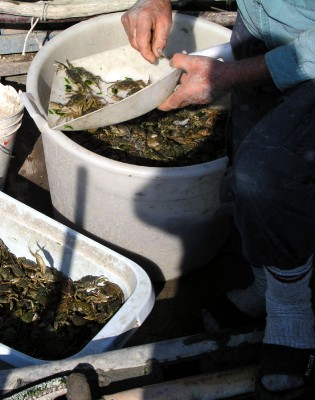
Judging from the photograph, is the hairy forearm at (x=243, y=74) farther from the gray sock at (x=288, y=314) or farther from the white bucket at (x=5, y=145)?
the white bucket at (x=5, y=145)

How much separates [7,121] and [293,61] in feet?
4.72

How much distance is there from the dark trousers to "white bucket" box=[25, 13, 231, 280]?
51 cm

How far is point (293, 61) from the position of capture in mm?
1915

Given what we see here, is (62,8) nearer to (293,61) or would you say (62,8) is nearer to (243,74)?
(243,74)

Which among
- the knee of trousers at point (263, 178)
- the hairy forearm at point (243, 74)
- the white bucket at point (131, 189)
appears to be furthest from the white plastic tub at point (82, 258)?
the hairy forearm at point (243, 74)

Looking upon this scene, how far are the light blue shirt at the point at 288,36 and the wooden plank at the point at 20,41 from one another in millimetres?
1526

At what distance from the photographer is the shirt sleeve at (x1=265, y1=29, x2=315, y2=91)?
1878 mm

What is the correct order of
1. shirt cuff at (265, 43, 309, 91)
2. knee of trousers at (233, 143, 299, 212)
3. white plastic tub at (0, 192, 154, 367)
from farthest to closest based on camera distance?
white plastic tub at (0, 192, 154, 367) → shirt cuff at (265, 43, 309, 91) → knee of trousers at (233, 143, 299, 212)

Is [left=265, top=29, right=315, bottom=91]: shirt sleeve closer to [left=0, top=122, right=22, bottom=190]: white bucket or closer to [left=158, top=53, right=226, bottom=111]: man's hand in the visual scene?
[left=158, top=53, right=226, bottom=111]: man's hand

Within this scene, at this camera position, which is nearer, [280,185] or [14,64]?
[280,185]

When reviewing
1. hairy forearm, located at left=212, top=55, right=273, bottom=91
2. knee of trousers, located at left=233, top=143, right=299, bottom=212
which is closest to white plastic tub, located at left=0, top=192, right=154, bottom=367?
knee of trousers, located at left=233, top=143, right=299, bottom=212

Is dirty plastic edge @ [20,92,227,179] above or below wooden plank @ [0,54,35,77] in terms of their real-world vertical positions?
above

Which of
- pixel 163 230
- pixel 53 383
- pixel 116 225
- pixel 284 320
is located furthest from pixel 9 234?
pixel 284 320

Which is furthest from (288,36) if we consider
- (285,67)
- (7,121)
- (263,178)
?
(7,121)
